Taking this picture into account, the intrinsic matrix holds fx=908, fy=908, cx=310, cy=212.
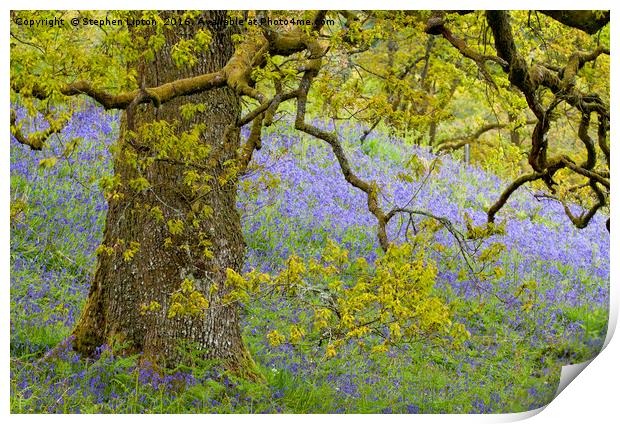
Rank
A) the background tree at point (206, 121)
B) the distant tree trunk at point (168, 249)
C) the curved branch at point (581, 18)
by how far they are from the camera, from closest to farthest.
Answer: the background tree at point (206, 121), the distant tree trunk at point (168, 249), the curved branch at point (581, 18)

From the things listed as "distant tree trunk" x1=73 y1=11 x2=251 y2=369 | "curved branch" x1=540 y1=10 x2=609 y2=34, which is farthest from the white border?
"distant tree trunk" x1=73 y1=11 x2=251 y2=369

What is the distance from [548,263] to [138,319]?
8.96ft

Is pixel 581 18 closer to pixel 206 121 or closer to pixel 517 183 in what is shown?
pixel 517 183

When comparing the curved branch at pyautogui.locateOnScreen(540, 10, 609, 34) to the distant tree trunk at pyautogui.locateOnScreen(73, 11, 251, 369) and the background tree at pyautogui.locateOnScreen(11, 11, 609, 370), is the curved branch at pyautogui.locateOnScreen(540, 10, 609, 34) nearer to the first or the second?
the background tree at pyautogui.locateOnScreen(11, 11, 609, 370)

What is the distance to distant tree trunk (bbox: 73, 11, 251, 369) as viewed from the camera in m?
4.34

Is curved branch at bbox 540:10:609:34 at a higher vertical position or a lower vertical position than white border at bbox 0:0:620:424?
higher

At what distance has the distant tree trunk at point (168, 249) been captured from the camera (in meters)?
4.34

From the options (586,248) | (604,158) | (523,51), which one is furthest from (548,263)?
(523,51)

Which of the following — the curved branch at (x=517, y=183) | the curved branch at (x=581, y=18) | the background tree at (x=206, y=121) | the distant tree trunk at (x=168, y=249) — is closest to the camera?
the background tree at (x=206, y=121)

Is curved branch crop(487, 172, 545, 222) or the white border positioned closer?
the white border

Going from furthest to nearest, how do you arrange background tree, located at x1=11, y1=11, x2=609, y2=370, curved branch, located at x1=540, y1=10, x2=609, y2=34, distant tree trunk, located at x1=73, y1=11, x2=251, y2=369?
curved branch, located at x1=540, y1=10, x2=609, y2=34
distant tree trunk, located at x1=73, y1=11, x2=251, y2=369
background tree, located at x1=11, y1=11, x2=609, y2=370
